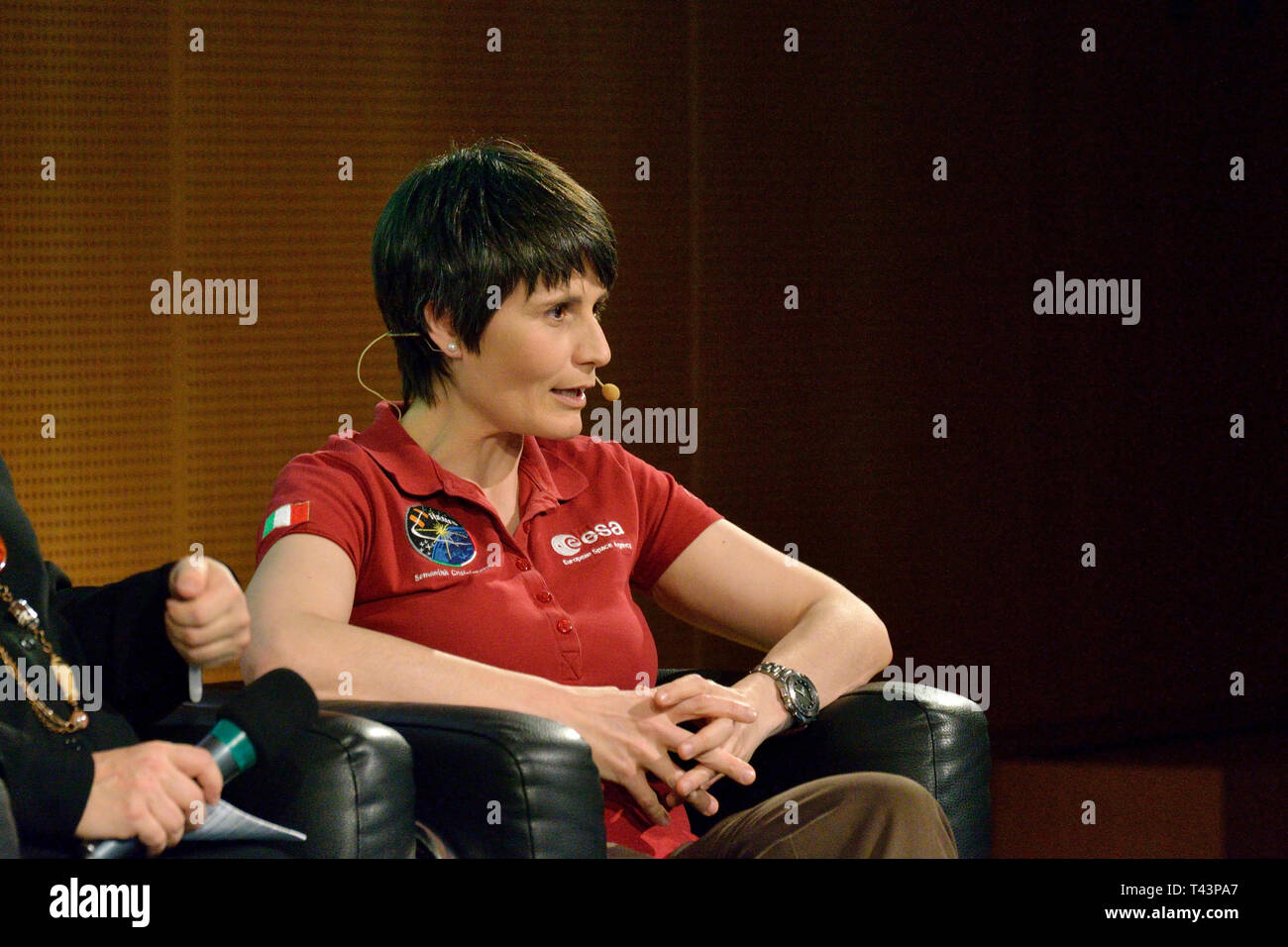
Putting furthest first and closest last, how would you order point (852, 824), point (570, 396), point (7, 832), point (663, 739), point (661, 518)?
1. point (661, 518)
2. point (570, 396)
3. point (663, 739)
4. point (852, 824)
5. point (7, 832)

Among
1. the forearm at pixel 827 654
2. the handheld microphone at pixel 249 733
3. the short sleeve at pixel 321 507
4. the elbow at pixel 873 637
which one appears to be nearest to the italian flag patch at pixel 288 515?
the short sleeve at pixel 321 507

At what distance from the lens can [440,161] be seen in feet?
7.43

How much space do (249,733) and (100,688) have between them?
0.99 feet

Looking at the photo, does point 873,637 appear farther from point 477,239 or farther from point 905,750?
point 477,239

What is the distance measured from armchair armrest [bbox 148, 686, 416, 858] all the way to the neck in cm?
62

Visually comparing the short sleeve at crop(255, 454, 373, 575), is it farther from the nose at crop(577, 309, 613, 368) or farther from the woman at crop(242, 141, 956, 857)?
the nose at crop(577, 309, 613, 368)

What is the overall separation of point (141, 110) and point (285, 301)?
493 millimetres

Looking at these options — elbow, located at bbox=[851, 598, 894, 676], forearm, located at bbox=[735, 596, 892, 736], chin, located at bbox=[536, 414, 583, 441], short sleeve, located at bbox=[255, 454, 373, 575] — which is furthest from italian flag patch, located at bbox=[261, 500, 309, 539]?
elbow, located at bbox=[851, 598, 894, 676]

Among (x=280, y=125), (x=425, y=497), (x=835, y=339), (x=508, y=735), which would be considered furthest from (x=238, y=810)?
(x=835, y=339)

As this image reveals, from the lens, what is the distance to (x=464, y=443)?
7.39ft

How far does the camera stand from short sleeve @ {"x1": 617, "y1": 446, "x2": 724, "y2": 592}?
240 centimetres

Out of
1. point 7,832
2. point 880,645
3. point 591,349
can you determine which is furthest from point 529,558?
point 7,832
